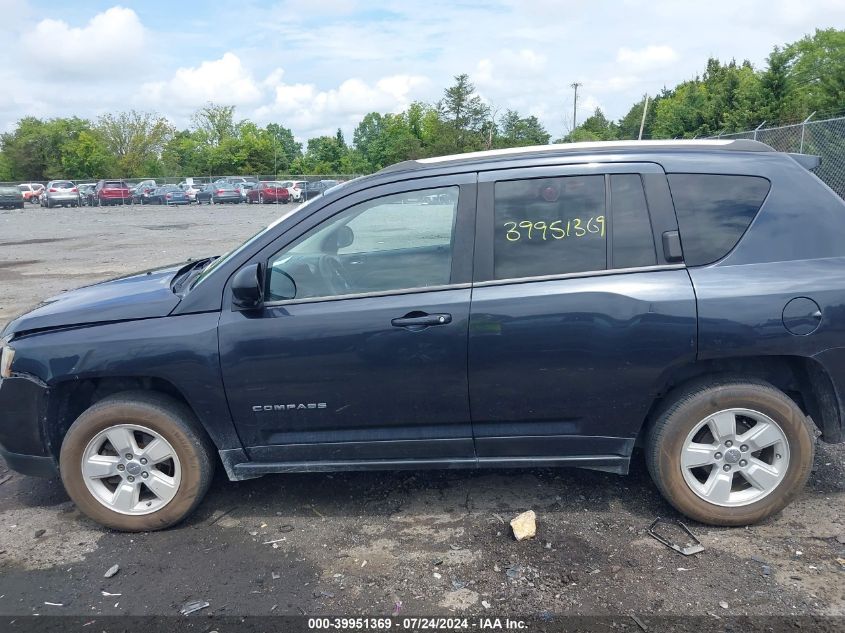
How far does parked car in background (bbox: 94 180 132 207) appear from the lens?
48.3 meters

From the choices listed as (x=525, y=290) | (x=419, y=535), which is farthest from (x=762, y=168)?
(x=419, y=535)

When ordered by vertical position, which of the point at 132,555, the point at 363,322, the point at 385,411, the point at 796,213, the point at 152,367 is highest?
the point at 796,213

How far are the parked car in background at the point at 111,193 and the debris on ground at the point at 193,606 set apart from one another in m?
51.3

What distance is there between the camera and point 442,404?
3.36 m

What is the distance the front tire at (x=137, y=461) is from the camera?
3461mm

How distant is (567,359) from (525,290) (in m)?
0.40

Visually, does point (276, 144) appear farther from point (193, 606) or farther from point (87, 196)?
point (193, 606)

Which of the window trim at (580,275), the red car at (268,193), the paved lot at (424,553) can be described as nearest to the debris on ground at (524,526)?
the paved lot at (424,553)

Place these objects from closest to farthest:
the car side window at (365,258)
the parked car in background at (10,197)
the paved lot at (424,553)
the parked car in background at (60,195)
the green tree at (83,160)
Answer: the paved lot at (424,553) → the car side window at (365,258) → the parked car in background at (10,197) → the parked car in background at (60,195) → the green tree at (83,160)

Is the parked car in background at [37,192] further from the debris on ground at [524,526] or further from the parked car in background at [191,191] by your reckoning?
the debris on ground at [524,526]

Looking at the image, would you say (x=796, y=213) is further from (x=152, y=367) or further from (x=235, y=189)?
(x=235, y=189)

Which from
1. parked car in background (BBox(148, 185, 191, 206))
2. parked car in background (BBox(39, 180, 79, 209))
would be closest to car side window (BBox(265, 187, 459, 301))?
parked car in background (BBox(148, 185, 191, 206))

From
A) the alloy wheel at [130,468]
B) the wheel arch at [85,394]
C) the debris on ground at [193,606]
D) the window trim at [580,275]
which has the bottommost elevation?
the debris on ground at [193,606]

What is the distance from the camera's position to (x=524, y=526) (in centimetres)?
342
